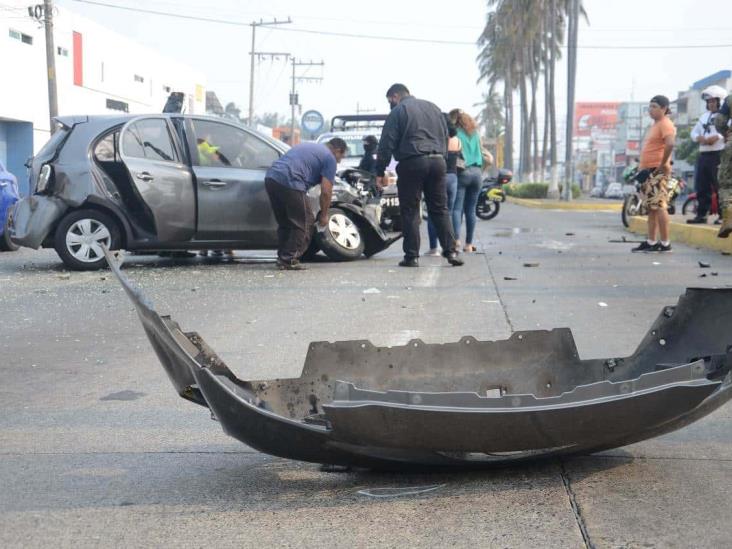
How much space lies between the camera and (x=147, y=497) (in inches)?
134

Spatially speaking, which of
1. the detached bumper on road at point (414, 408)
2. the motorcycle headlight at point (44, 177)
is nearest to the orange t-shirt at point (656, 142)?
the motorcycle headlight at point (44, 177)

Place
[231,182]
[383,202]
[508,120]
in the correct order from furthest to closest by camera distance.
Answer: [508,120] → [383,202] → [231,182]

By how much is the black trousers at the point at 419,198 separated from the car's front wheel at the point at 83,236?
3.05m

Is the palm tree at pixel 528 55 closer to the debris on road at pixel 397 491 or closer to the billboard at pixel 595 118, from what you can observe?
the debris on road at pixel 397 491

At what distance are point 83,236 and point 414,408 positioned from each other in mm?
8387

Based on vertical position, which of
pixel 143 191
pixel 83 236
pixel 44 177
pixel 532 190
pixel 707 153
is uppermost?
pixel 707 153

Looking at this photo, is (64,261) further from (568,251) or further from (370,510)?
(370,510)

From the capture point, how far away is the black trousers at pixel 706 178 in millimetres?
14516

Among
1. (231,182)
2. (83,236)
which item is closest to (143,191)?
(83,236)

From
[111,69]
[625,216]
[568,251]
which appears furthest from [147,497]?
[111,69]

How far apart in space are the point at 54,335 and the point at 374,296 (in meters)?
2.81

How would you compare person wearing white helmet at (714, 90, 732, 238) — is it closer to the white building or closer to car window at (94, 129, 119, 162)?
car window at (94, 129, 119, 162)

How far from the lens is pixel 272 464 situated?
3740 millimetres

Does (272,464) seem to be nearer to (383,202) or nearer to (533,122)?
(383,202)
